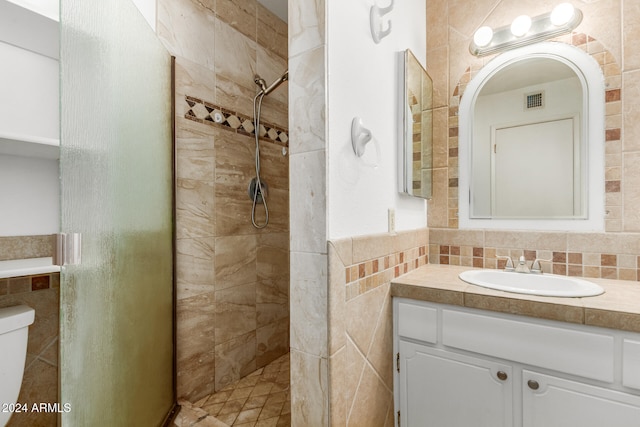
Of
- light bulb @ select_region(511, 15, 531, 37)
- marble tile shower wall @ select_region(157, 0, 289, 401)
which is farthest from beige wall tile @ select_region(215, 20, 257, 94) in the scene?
light bulb @ select_region(511, 15, 531, 37)

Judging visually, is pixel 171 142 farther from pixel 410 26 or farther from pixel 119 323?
pixel 410 26

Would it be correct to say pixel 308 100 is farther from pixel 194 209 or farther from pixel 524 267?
pixel 524 267

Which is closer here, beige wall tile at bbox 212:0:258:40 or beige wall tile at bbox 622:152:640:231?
beige wall tile at bbox 622:152:640:231

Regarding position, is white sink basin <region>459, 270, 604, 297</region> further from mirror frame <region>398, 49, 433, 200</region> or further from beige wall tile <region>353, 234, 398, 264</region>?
mirror frame <region>398, 49, 433, 200</region>

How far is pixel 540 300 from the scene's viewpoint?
3.35 feet

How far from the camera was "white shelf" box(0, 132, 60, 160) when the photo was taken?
1.08m

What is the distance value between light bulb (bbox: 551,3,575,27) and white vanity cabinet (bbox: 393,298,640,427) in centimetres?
138

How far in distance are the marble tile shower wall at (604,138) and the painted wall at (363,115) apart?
1.08 ft

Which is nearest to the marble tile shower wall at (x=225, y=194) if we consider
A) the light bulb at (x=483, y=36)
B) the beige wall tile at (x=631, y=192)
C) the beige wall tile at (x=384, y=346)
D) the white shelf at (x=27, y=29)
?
the white shelf at (x=27, y=29)

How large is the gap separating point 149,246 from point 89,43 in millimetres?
782

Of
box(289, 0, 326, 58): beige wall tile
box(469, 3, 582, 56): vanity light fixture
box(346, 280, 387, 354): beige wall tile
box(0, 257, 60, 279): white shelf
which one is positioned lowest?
box(346, 280, 387, 354): beige wall tile

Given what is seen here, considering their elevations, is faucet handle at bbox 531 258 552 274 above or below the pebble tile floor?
above

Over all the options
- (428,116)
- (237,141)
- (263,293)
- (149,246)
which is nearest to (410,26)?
(428,116)

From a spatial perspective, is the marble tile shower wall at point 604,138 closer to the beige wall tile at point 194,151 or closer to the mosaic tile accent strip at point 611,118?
the mosaic tile accent strip at point 611,118
